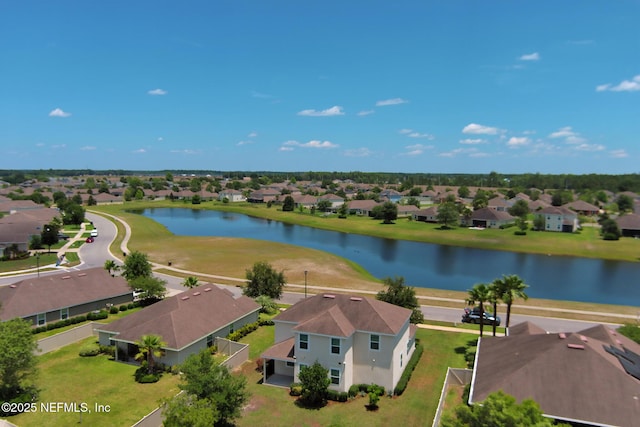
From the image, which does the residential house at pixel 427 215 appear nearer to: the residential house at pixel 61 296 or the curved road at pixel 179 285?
the curved road at pixel 179 285

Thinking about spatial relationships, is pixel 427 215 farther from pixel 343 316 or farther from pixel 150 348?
pixel 150 348

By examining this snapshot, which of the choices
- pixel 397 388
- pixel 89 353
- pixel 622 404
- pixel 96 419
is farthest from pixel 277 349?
pixel 622 404

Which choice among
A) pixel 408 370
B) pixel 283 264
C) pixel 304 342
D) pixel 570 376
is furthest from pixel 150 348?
pixel 283 264

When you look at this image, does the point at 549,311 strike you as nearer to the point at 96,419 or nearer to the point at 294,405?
the point at 294,405

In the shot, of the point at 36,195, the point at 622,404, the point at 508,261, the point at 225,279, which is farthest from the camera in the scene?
the point at 36,195

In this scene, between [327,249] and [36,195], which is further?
[36,195]

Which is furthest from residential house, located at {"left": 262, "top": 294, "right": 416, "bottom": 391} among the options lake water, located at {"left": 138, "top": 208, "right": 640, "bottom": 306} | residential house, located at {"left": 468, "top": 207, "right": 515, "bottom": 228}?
residential house, located at {"left": 468, "top": 207, "right": 515, "bottom": 228}
